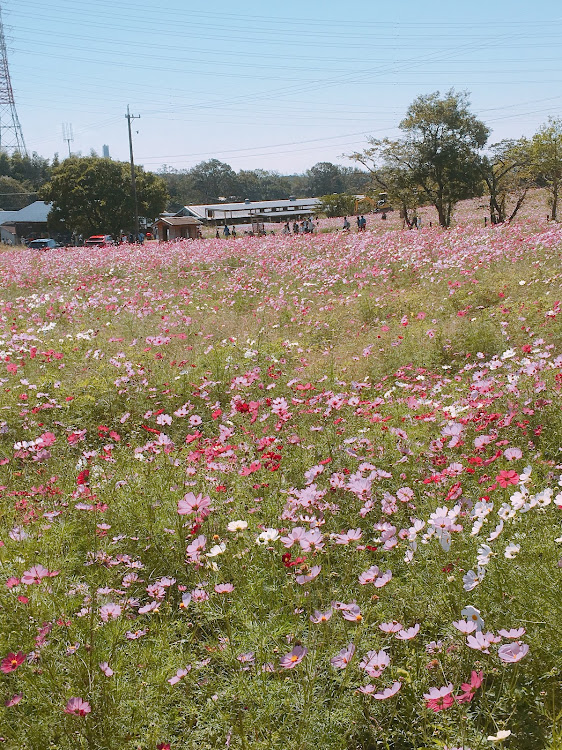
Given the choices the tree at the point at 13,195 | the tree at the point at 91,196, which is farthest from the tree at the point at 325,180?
the tree at the point at 91,196

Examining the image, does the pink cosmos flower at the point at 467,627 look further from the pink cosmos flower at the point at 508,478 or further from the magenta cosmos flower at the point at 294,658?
the pink cosmos flower at the point at 508,478

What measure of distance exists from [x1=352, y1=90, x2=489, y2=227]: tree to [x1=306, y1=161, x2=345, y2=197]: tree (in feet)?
271

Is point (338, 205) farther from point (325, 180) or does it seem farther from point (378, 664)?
point (378, 664)

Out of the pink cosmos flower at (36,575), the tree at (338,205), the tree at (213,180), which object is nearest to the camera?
the pink cosmos flower at (36,575)

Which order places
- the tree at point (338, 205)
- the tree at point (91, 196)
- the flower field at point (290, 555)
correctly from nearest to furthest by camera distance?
the flower field at point (290, 555) < the tree at point (91, 196) < the tree at point (338, 205)

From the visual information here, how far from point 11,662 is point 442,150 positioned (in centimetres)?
2751

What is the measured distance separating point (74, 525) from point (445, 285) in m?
7.34

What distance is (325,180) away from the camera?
108 metres

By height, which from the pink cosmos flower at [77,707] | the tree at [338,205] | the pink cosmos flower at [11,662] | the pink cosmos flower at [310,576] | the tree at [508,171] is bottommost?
the pink cosmos flower at [77,707]

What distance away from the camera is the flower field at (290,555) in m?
1.90

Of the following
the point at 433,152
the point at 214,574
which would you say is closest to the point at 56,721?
the point at 214,574

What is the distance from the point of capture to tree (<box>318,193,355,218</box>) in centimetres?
6038

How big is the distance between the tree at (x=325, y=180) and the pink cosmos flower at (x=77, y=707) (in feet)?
360

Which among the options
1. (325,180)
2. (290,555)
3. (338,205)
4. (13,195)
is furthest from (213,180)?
(290,555)
